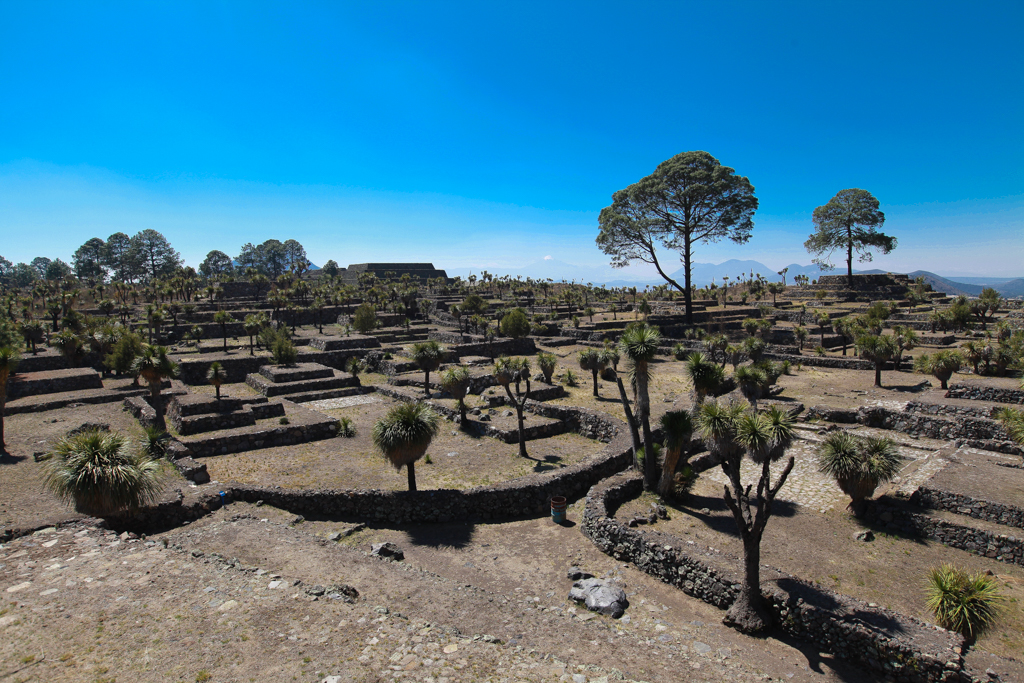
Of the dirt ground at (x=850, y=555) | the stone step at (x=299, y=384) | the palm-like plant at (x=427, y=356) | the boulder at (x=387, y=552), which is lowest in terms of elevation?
the dirt ground at (x=850, y=555)

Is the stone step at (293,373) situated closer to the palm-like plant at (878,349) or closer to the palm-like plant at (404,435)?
the palm-like plant at (404,435)

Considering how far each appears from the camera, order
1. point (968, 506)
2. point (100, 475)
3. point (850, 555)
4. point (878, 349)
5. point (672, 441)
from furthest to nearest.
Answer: point (878, 349), point (672, 441), point (968, 506), point (850, 555), point (100, 475)

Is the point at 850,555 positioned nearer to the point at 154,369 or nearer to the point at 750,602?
the point at 750,602

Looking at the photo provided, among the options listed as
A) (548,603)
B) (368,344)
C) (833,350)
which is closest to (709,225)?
(833,350)

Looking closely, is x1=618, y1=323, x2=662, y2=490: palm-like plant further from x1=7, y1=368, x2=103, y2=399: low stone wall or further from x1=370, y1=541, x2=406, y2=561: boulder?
x1=7, y1=368, x2=103, y2=399: low stone wall

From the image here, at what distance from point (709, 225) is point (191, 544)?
2054 inches

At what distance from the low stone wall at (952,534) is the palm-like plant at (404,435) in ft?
44.0

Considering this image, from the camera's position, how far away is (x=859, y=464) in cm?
1452

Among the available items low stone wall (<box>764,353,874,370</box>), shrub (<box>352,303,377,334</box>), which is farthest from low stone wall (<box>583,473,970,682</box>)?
shrub (<box>352,303,377,334</box>)

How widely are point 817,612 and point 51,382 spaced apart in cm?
3852

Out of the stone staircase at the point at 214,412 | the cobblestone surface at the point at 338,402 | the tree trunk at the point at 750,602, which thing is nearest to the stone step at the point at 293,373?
the cobblestone surface at the point at 338,402

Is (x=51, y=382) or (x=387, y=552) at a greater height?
(x=51, y=382)

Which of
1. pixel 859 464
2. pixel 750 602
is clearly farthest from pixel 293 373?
pixel 859 464

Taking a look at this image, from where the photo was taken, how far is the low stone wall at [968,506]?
13539mm
